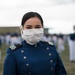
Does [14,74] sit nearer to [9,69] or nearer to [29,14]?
[9,69]

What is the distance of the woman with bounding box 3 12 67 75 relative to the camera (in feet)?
13.4

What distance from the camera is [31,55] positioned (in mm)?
4156

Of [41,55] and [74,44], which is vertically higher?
[41,55]

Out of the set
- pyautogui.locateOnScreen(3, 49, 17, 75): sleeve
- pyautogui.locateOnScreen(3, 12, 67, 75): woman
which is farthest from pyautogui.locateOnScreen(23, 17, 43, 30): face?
pyautogui.locateOnScreen(3, 49, 17, 75): sleeve

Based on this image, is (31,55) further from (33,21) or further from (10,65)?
(33,21)

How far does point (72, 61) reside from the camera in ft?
66.9

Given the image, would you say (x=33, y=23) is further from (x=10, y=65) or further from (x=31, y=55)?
(x=10, y=65)

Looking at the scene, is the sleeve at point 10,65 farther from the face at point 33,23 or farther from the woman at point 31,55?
the face at point 33,23

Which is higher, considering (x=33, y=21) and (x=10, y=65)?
(x=33, y=21)

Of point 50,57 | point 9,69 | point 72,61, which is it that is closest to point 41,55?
point 50,57

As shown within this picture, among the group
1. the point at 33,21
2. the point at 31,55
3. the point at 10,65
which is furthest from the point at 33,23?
the point at 10,65

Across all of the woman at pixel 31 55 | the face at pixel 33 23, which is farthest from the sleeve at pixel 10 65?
the face at pixel 33 23

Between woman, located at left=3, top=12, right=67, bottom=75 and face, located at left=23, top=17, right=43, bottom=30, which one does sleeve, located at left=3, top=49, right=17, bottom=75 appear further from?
face, located at left=23, top=17, right=43, bottom=30

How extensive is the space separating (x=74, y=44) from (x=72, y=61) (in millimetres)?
884
